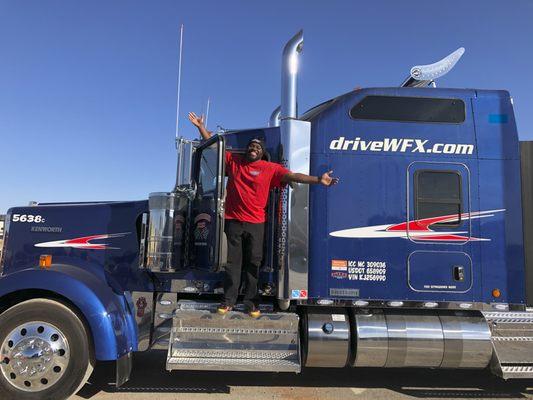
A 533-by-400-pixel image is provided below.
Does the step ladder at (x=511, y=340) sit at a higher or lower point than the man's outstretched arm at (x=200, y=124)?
lower

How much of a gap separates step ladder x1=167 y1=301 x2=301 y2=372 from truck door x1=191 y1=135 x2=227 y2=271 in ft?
1.70

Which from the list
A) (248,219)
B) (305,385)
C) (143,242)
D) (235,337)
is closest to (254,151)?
(248,219)

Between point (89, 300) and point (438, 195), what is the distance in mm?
3460

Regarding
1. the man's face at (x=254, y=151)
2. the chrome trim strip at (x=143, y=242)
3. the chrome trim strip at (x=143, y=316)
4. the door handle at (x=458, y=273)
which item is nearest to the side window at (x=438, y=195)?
the door handle at (x=458, y=273)

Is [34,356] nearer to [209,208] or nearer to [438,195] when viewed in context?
[209,208]

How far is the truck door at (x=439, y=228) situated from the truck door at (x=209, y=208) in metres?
1.84

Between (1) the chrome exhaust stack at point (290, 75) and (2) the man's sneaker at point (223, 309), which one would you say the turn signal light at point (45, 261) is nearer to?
(2) the man's sneaker at point (223, 309)

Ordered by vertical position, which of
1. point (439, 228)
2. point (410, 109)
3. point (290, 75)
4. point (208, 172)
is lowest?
point (439, 228)

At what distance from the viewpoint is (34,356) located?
13.3 feet

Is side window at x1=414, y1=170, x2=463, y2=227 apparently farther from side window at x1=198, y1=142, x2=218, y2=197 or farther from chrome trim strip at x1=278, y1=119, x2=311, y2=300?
side window at x1=198, y1=142, x2=218, y2=197

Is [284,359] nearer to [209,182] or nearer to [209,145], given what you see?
[209,182]

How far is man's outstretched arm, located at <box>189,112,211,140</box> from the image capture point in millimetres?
4758

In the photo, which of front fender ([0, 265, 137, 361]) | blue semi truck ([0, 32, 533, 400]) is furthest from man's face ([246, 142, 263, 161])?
front fender ([0, 265, 137, 361])

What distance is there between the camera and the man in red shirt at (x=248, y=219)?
174 inches
